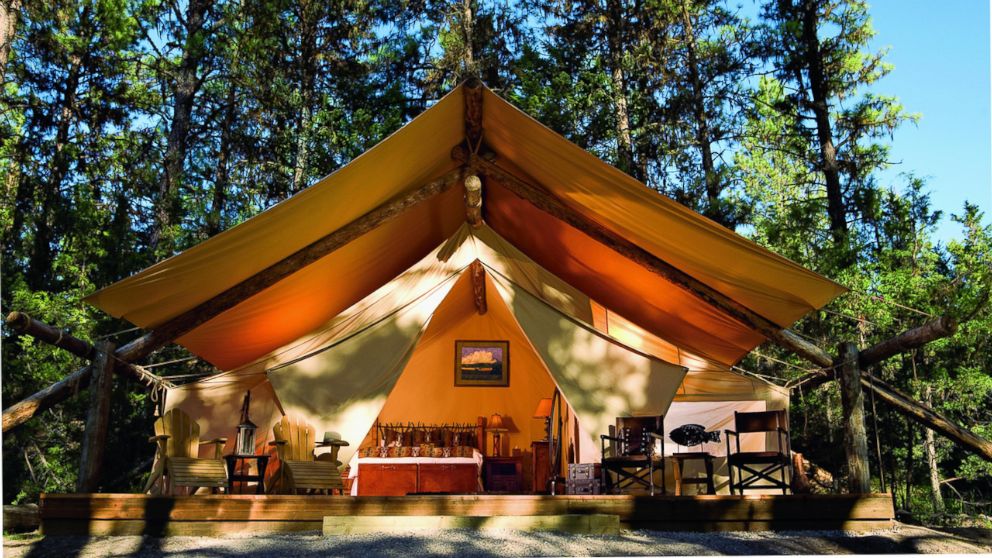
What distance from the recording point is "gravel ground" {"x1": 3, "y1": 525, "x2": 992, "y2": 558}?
4.52 m

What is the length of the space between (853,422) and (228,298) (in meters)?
5.64

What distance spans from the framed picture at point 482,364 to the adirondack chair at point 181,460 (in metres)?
4.60

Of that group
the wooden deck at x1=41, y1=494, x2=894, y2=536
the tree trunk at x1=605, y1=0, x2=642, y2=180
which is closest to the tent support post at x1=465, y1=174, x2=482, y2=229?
the wooden deck at x1=41, y1=494, x2=894, y2=536

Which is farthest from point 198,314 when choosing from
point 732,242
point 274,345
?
point 732,242

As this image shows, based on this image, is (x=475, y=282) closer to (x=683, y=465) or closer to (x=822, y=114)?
(x=683, y=465)

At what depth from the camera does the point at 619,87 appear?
14242 millimetres

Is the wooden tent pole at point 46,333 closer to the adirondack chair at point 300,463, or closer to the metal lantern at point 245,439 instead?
the metal lantern at point 245,439

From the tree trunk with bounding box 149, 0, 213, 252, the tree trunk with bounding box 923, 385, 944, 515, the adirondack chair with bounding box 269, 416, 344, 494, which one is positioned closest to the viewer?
the adirondack chair with bounding box 269, 416, 344, 494

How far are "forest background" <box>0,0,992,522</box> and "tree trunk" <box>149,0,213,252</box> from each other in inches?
2.2

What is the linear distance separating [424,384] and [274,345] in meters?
2.29

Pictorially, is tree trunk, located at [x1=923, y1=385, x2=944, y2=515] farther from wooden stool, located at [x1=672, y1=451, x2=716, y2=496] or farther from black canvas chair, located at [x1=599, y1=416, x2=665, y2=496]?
black canvas chair, located at [x1=599, y1=416, x2=665, y2=496]

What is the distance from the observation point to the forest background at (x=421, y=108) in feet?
38.3

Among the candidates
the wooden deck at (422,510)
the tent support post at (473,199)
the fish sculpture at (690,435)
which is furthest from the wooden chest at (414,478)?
the wooden deck at (422,510)

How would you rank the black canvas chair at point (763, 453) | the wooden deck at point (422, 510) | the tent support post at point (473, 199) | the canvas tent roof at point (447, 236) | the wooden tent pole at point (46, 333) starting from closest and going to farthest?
the wooden deck at point (422, 510) < the wooden tent pole at point (46, 333) < the canvas tent roof at point (447, 236) < the black canvas chair at point (763, 453) < the tent support post at point (473, 199)
